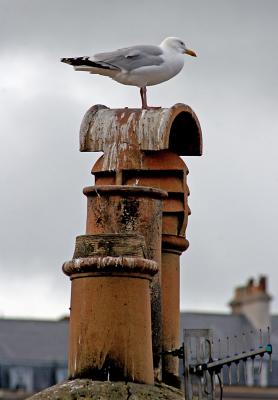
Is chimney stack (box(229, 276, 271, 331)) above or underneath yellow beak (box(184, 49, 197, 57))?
above

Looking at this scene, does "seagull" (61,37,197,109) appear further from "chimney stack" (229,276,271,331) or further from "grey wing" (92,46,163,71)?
"chimney stack" (229,276,271,331)

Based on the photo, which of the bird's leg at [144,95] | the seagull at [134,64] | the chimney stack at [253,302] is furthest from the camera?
the chimney stack at [253,302]

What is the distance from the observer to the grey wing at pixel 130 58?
1256 centimetres

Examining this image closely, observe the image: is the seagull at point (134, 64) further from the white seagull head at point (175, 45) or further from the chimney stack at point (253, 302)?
the chimney stack at point (253, 302)

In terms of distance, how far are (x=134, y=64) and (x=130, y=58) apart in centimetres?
10

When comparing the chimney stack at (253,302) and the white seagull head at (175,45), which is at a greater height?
the chimney stack at (253,302)

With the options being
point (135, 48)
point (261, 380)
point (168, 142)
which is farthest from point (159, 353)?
point (261, 380)

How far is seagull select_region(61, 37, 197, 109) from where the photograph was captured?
1252 centimetres

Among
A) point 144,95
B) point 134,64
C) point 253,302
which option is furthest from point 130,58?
point 253,302

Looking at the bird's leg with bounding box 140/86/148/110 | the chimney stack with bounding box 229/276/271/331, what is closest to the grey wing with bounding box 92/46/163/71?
the bird's leg with bounding box 140/86/148/110

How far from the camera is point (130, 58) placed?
12.7 m

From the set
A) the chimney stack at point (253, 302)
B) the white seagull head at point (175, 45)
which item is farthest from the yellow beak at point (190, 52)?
the chimney stack at point (253, 302)

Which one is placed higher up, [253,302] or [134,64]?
[253,302]

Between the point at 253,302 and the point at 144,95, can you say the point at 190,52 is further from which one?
the point at 253,302
